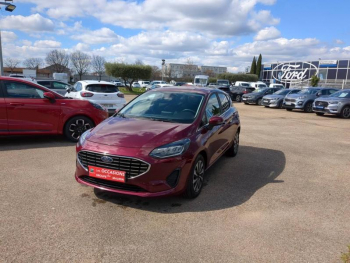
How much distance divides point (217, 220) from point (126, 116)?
235cm

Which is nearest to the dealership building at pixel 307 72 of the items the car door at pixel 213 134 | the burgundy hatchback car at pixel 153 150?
the car door at pixel 213 134

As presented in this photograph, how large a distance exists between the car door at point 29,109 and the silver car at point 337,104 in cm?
1421

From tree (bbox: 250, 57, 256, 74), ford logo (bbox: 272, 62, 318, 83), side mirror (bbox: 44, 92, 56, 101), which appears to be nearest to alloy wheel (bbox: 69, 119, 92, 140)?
side mirror (bbox: 44, 92, 56, 101)

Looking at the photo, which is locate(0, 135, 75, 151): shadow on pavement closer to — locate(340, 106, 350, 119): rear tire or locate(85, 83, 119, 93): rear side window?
locate(85, 83, 119, 93): rear side window

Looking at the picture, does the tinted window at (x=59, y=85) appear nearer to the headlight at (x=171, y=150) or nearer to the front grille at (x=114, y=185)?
the front grille at (x=114, y=185)

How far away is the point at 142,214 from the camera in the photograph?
368cm

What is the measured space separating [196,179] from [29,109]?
478 centimetres

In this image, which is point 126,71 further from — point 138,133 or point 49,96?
point 138,133

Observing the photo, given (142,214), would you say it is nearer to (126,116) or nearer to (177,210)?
(177,210)

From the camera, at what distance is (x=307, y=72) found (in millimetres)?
57688

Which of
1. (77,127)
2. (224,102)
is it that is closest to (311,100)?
(224,102)

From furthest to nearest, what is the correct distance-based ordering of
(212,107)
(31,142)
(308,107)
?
1. (308,107)
2. (31,142)
3. (212,107)

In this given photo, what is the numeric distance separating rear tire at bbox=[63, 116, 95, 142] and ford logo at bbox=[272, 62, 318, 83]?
191 ft

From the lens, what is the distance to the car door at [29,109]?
6.69m
